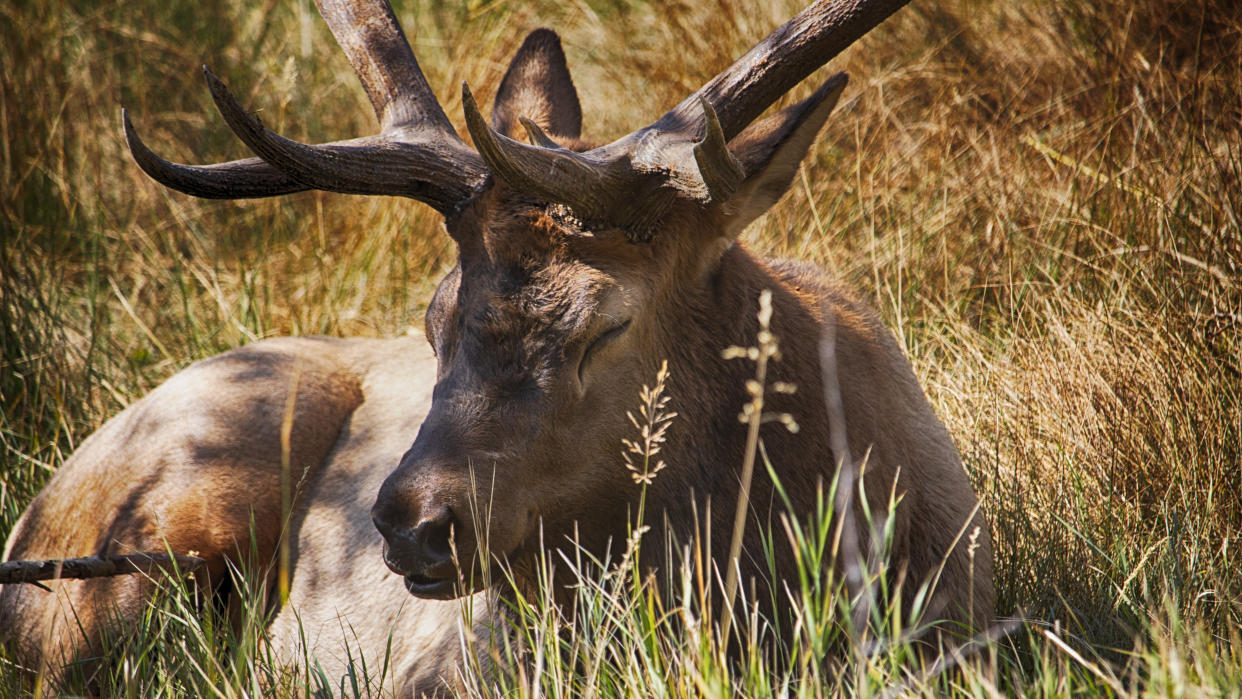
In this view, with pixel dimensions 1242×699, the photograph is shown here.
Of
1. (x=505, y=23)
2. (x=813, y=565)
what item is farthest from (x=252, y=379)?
(x=505, y=23)

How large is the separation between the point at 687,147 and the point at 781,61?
1.32 feet

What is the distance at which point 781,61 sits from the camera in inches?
134

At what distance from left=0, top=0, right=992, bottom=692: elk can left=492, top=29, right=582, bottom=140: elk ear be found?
3 centimetres

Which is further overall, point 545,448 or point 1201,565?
point 1201,565

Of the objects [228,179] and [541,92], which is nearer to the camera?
[228,179]

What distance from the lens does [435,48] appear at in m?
8.91

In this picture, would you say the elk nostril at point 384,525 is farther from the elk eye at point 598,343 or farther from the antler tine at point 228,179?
the antler tine at point 228,179

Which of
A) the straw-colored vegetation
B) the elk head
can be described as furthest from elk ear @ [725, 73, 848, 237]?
the straw-colored vegetation

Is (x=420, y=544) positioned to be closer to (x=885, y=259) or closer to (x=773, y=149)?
(x=773, y=149)

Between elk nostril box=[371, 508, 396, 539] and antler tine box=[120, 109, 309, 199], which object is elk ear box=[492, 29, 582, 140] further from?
elk nostril box=[371, 508, 396, 539]

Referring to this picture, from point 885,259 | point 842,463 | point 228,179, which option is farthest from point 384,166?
point 885,259

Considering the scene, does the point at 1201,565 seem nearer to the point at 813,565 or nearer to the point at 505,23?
the point at 813,565

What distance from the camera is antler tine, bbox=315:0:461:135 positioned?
3.77 metres

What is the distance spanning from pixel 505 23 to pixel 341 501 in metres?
4.54
